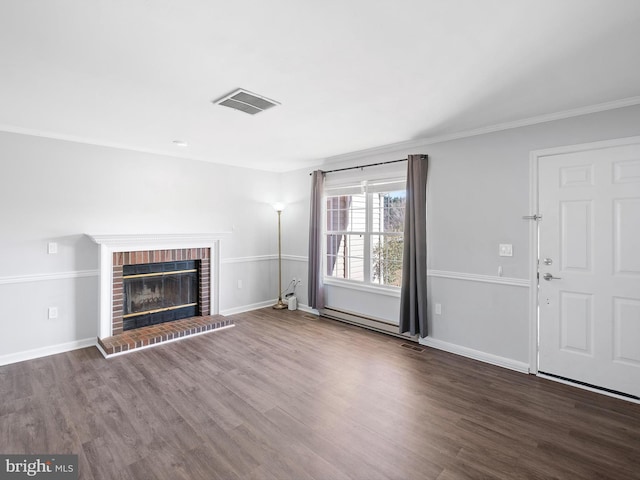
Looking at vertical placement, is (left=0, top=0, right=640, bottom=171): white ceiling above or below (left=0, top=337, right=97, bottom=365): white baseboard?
above

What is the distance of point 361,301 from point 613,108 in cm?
350

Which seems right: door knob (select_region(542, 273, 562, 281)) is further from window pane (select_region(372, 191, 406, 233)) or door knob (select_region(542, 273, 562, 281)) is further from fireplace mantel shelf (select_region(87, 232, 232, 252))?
fireplace mantel shelf (select_region(87, 232, 232, 252))

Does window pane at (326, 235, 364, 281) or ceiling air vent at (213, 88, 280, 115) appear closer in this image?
ceiling air vent at (213, 88, 280, 115)

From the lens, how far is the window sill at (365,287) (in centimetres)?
437

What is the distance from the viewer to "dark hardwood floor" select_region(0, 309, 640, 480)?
1.94m

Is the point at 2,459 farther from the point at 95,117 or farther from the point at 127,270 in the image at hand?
the point at 95,117

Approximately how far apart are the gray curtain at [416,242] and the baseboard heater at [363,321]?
36 centimetres

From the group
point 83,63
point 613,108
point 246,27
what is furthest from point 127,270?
point 613,108

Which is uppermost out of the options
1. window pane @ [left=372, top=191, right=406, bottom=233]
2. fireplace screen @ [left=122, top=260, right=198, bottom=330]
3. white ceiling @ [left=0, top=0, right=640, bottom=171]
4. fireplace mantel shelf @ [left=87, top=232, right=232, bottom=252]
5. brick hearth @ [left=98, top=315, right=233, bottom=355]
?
white ceiling @ [left=0, top=0, right=640, bottom=171]

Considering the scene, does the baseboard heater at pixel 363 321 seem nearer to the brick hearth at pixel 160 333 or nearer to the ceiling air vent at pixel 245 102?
the brick hearth at pixel 160 333

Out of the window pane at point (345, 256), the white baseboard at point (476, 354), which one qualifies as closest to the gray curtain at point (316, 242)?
the window pane at point (345, 256)

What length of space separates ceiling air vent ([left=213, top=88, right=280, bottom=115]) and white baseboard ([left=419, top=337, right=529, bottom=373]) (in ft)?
10.6

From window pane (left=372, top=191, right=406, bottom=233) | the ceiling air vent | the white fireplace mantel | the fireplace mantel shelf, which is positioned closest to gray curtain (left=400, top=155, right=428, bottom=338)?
window pane (left=372, top=191, right=406, bottom=233)

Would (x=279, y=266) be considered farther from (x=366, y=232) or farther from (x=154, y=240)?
(x=154, y=240)
